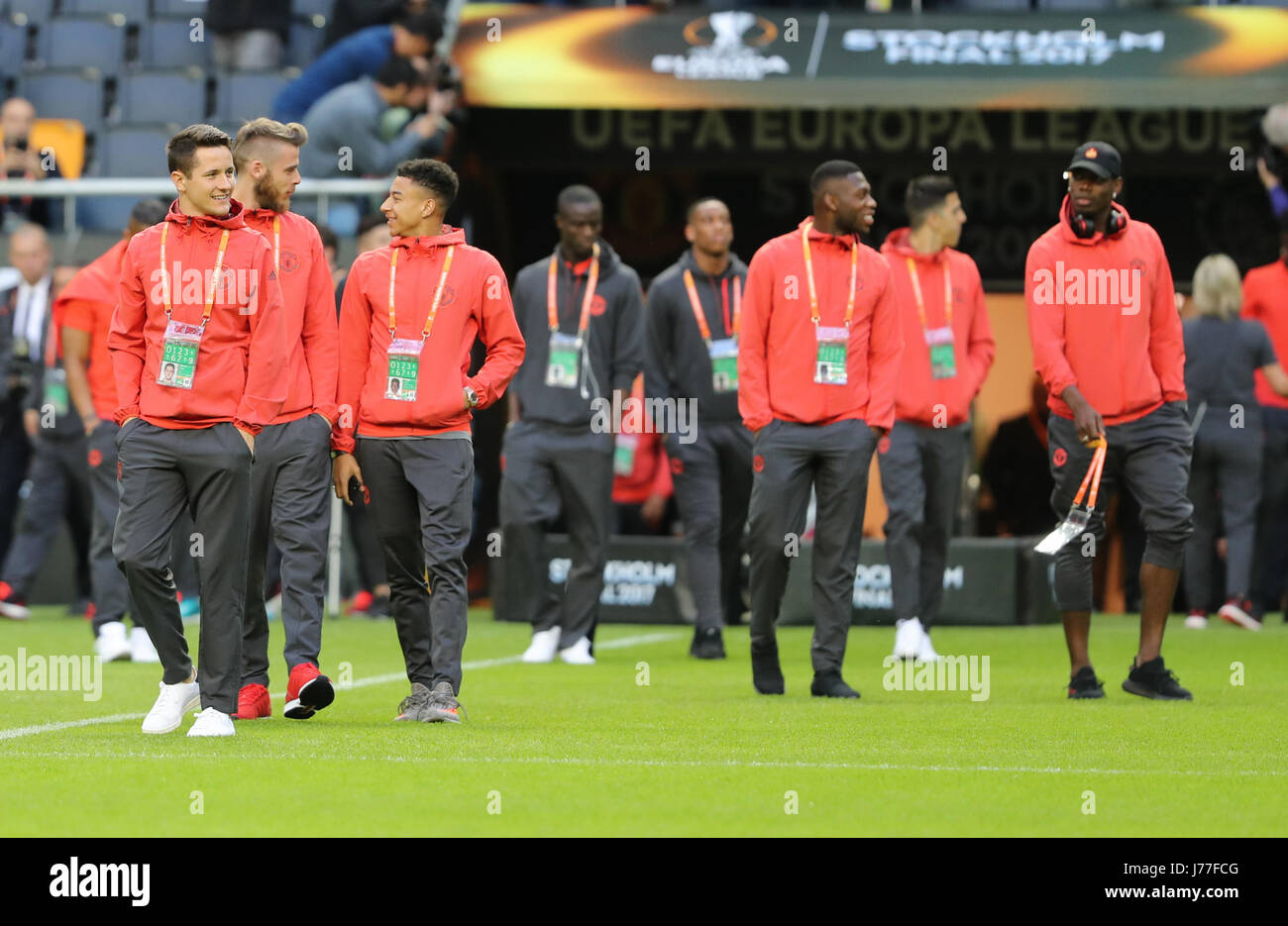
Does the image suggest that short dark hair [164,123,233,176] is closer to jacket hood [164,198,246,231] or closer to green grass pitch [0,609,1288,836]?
jacket hood [164,198,246,231]

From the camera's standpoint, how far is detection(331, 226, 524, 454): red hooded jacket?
779 centimetres

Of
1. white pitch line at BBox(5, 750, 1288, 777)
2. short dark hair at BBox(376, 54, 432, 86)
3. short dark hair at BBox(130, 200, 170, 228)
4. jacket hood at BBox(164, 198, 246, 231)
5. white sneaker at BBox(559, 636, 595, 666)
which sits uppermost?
short dark hair at BBox(376, 54, 432, 86)

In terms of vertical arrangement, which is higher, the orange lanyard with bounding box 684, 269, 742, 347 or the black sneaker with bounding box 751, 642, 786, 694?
the orange lanyard with bounding box 684, 269, 742, 347

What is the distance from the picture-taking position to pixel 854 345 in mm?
8773

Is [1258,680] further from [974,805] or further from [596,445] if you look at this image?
[974,805]

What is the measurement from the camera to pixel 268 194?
7.90 metres

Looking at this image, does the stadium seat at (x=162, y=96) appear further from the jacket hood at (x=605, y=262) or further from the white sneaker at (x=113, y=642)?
the white sneaker at (x=113, y=642)

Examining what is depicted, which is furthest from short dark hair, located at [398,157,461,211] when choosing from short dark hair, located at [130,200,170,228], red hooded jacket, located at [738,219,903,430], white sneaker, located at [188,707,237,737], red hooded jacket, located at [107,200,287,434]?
short dark hair, located at [130,200,170,228]

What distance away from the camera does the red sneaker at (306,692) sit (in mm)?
7672

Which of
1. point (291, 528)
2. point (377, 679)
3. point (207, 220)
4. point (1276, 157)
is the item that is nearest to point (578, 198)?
point (377, 679)

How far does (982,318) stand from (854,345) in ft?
8.15

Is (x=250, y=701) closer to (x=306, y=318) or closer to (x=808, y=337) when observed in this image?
(x=306, y=318)

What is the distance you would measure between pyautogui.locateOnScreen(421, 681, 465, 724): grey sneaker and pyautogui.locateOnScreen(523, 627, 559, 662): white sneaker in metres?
3.19
